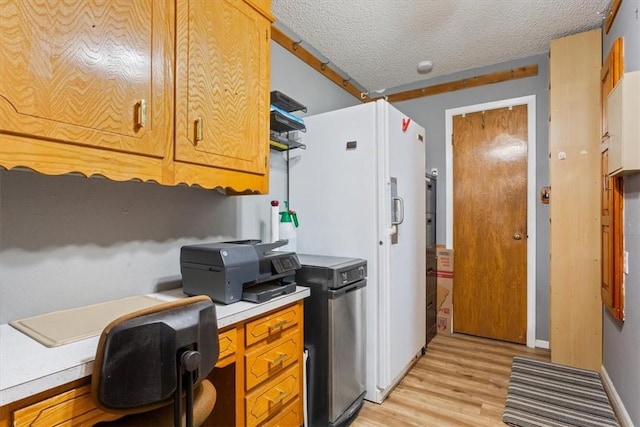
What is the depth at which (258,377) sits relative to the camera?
1.40 m

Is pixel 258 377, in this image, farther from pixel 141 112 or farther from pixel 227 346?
pixel 141 112

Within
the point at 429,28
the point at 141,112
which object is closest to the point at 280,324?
the point at 141,112

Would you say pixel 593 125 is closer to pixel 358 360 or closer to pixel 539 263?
pixel 539 263

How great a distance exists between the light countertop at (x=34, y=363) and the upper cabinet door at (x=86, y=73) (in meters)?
0.62

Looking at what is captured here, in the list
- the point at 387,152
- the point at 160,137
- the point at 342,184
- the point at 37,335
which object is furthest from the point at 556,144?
the point at 37,335

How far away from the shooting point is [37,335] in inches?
40.1

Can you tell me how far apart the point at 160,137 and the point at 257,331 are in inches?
34.8

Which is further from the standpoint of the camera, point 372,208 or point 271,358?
point 372,208

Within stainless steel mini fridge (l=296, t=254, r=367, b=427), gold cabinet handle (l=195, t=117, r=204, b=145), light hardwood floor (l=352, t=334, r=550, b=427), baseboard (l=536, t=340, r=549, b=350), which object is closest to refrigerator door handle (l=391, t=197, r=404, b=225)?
stainless steel mini fridge (l=296, t=254, r=367, b=427)

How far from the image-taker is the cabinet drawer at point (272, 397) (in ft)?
4.50

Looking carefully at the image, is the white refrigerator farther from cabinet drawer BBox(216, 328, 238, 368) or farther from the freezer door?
cabinet drawer BBox(216, 328, 238, 368)

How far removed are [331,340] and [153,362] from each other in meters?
1.07

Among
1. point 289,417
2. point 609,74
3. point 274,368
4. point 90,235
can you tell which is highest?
point 609,74

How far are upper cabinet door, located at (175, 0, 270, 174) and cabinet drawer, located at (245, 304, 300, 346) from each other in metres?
0.72
